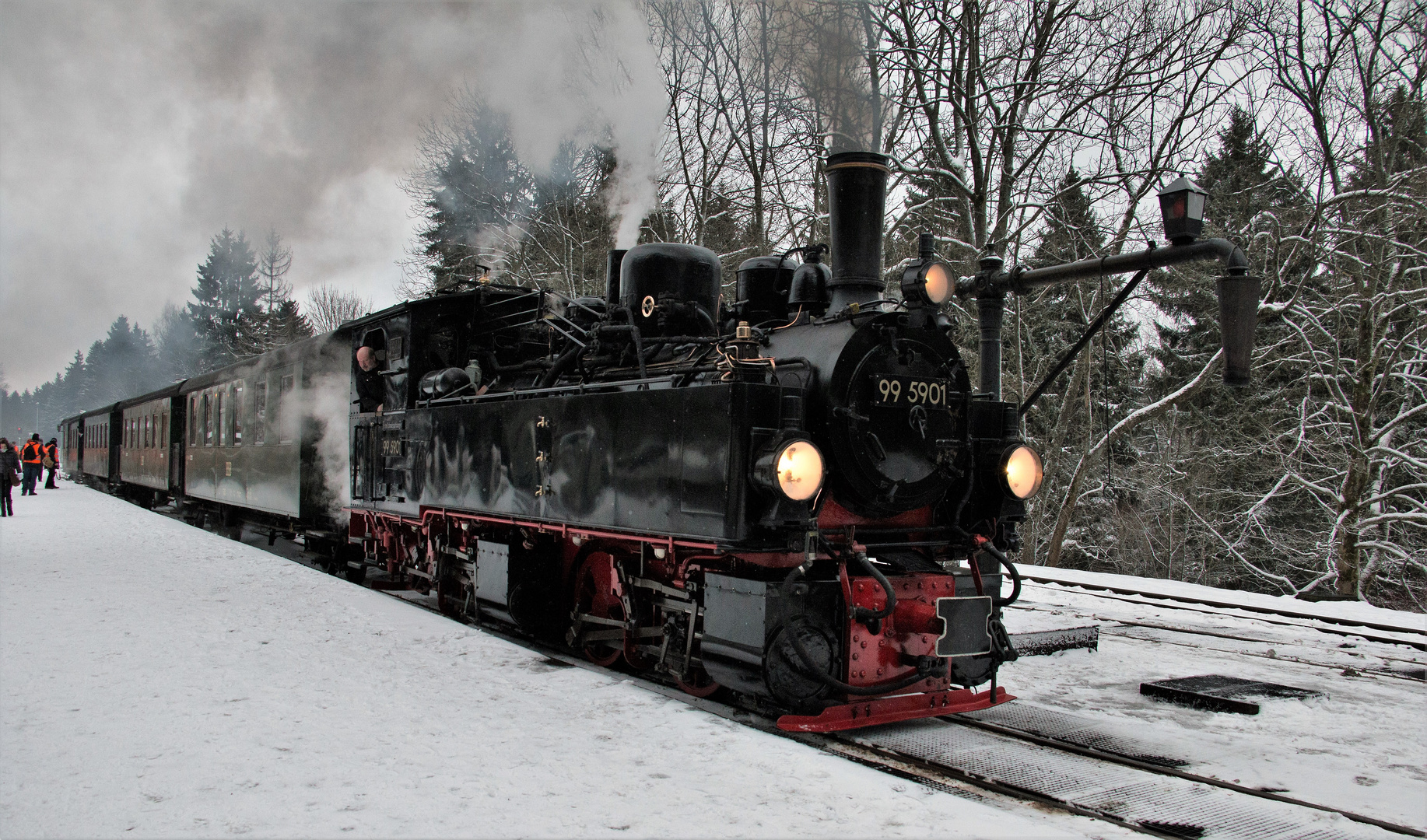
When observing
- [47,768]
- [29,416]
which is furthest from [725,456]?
[29,416]

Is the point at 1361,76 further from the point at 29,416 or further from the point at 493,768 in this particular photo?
the point at 29,416

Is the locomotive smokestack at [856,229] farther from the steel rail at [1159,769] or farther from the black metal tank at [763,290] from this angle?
the steel rail at [1159,769]

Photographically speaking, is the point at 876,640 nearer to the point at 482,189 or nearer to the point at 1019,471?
the point at 1019,471

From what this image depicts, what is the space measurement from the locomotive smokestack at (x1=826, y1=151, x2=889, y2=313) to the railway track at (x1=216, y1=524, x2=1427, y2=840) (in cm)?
244

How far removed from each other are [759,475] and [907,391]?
3.68 feet

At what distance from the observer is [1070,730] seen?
491 cm

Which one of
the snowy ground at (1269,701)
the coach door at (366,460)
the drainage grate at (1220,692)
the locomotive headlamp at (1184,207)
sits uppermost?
the locomotive headlamp at (1184,207)

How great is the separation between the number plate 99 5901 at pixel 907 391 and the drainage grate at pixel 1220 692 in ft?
7.64

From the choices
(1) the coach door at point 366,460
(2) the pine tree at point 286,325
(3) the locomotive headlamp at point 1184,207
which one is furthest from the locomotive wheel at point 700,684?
(2) the pine tree at point 286,325

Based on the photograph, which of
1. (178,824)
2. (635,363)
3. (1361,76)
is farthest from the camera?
(1361,76)

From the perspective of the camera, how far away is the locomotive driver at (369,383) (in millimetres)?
9578

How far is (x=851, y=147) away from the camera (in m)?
13.3

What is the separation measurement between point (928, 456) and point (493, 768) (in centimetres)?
279

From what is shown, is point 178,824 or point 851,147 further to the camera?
point 851,147
